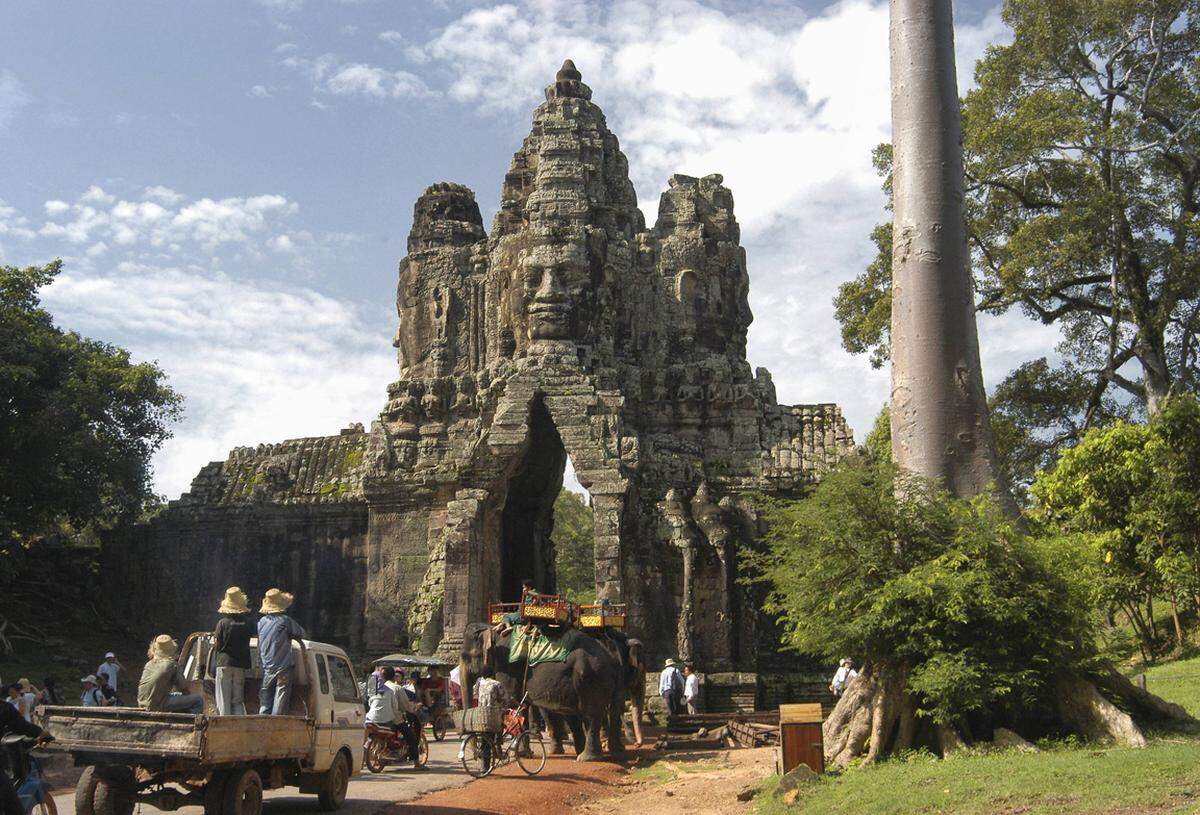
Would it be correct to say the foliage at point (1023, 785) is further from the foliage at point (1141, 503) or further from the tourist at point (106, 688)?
the tourist at point (106, 688)

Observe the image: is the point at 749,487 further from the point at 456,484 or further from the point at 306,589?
the point at 306,589

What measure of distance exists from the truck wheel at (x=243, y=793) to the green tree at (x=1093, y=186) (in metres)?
17.2

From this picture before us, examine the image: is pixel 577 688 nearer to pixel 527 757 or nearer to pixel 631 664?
pixel 527 757

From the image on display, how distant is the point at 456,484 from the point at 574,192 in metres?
6.76

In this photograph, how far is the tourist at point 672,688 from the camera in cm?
1956

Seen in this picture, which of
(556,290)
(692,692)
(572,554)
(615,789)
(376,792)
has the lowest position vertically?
(615,789)

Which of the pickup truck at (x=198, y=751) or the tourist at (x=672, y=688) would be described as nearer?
the pickup truck at (x=198, y=751)

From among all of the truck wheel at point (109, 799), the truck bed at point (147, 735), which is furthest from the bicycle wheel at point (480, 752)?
the truck wheel at point (109, 799)

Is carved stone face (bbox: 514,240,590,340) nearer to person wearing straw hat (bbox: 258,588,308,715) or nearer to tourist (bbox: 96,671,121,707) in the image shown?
tourist (bbox: 96,671,121,707)

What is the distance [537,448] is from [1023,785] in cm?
1793

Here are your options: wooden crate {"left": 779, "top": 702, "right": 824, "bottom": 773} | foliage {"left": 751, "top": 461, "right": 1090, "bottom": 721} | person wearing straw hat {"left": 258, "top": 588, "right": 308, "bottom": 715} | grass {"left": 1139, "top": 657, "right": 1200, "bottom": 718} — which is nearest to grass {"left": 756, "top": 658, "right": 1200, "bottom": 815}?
wooden crate {"left": 779, "top": 702, "right": 824, "bottom": 773}

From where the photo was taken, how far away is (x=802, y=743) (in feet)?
37.0

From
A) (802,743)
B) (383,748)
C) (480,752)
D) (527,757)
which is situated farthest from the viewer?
(527,757)

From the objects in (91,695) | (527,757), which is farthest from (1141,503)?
(91,695)
